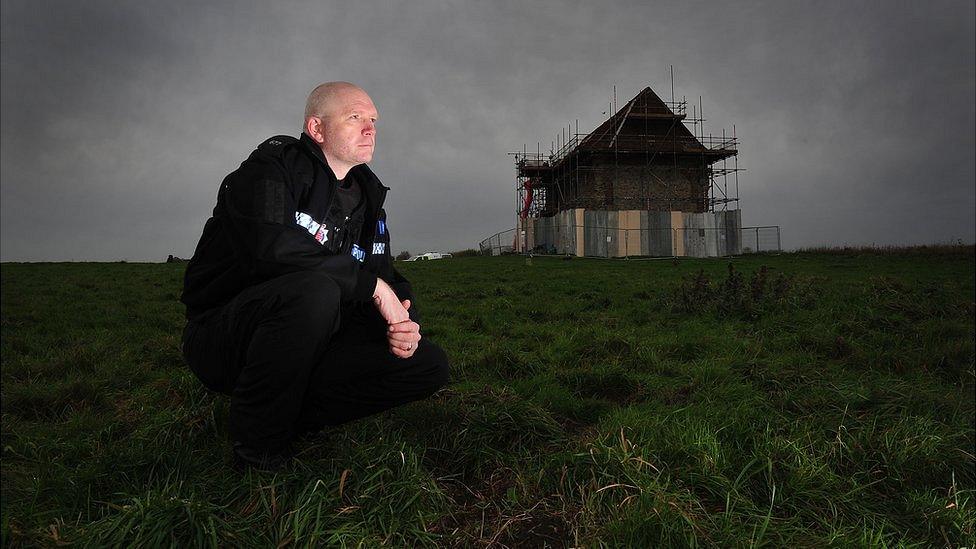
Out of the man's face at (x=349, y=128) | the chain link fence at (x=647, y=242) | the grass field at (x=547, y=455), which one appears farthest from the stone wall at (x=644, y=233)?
the man's face at (x=349, y=128)

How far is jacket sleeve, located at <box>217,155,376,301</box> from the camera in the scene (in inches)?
89.2

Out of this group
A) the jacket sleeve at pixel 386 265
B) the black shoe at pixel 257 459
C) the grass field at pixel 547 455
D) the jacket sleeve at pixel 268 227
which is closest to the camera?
the grass field at pixel 547 455

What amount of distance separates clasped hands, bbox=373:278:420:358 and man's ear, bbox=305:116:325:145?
2.49 feet

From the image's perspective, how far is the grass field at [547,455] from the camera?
6.82 feet

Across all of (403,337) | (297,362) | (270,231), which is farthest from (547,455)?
(270,231)

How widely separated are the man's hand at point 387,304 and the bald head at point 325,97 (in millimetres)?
889

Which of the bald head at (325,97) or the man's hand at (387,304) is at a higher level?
the bald head at (325,97)

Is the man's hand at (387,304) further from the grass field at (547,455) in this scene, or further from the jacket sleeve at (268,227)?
the grass field at (547,455)

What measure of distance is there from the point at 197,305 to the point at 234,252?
47 centimetres

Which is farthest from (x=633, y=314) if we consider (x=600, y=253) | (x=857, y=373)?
(x=600, y=253)

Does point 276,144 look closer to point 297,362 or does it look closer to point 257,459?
point 297,362

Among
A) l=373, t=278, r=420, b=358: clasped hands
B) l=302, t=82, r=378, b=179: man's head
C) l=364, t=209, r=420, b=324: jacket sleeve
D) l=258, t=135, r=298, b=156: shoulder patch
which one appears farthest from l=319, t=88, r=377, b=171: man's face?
l=373, t=278, r=420, b=358: clasped hands

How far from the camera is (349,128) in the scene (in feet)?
8.62

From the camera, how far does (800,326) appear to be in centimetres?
683
